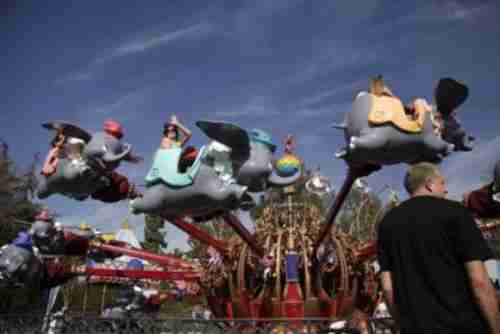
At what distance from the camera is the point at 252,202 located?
17.9ft

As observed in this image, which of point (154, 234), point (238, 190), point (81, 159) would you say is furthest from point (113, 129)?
point (154, 234)

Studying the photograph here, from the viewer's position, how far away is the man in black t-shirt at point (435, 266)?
2.02 meters

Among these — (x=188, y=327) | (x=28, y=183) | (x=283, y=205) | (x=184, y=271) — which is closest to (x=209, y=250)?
(x=184, y=271)

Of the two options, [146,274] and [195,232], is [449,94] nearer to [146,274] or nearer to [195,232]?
[195,232]

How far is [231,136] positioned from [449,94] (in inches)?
96.1

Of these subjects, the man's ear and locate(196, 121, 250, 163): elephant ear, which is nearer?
the man's ear

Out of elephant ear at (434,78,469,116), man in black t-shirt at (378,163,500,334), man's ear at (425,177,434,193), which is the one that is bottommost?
man in black t-shirt at (378,163,500,334)

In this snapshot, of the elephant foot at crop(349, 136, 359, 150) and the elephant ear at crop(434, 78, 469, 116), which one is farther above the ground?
the elephant ear at crop(434, 78, 469, 116)

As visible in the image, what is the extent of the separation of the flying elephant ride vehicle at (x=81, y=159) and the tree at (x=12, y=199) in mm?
15536

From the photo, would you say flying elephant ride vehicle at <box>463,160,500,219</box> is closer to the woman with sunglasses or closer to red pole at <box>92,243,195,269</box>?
the woman with sunglasses

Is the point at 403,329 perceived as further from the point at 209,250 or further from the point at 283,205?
the point at 209,250

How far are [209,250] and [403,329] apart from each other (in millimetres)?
7585

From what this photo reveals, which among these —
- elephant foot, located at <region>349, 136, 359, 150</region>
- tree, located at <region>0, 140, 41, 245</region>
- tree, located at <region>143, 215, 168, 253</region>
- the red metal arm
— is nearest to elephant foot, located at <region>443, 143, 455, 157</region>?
elephant foot, located at <region>349, 136, 359, 150</region>

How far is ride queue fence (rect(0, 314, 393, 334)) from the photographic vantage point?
539 cm
